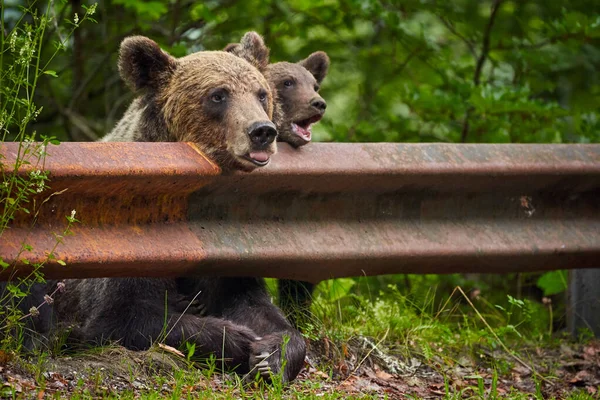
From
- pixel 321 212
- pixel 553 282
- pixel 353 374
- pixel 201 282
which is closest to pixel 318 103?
pixel 321 212

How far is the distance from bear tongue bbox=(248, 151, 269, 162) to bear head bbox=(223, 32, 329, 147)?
2.45ft

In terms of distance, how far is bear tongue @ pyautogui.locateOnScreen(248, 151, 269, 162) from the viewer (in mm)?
4285

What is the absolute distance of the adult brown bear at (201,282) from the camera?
4.21 meters

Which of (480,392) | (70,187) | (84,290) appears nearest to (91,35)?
(84,290)

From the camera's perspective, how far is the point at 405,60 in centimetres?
829

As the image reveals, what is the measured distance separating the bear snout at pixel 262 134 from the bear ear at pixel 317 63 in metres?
2.10

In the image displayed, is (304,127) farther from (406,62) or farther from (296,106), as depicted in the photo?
(406,62)

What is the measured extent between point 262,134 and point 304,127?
1412 mm

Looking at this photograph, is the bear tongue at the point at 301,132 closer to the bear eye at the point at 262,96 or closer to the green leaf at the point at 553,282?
the bear eye at the point at 262,96

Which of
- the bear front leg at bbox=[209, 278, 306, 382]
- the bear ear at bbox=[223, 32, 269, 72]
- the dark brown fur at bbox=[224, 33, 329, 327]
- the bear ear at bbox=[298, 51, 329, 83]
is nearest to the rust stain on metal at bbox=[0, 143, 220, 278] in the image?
the bear front leg at bbox=[209, 278, 306, 382]

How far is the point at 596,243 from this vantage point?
200 inches

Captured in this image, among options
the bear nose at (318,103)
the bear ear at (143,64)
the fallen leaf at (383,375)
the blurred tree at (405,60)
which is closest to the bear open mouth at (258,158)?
the bear ear at (143,64)

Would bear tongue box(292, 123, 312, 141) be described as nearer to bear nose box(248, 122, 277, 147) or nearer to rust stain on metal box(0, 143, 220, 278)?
bear nose box(248, 122, 277, 147)

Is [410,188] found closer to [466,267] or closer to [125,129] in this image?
[466,267]
